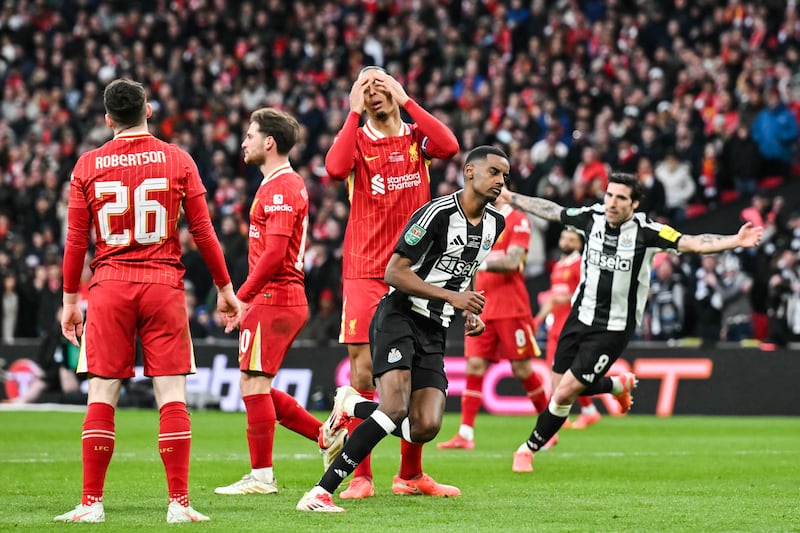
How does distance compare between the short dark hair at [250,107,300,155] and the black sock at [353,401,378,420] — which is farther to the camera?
the short dark hair at [250,107,300,155]

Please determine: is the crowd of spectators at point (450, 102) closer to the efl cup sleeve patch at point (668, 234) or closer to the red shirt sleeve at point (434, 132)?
the efl cup sleeve patch at point (668, 234)

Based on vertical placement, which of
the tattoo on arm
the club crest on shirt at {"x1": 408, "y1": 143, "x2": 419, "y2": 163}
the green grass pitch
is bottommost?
the green grass pitch

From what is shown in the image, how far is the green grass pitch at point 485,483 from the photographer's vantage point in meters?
7.52

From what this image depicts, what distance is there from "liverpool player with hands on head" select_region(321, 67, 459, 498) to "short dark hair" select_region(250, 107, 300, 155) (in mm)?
386

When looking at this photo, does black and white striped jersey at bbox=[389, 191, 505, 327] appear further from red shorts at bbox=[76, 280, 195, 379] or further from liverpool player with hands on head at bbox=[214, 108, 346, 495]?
red shorts at bbox=[76, 280, 195, 379]

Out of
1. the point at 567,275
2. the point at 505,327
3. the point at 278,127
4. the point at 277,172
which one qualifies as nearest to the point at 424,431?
the point at 277,172

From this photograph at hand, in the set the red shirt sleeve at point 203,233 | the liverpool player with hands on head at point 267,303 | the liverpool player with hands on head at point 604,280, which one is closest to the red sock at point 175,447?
the red shirt sleeve at point 203,233

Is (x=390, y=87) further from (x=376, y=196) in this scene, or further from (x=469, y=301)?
(x=469, y=301)

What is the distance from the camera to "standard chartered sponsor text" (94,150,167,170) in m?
7.55

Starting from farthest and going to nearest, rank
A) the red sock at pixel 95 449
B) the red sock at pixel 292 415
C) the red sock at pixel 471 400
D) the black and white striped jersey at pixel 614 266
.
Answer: the red sock at pixel 471 400 → the black and white striped jersey at pixel 614 266 → the red sock at pixel 292 415 → the red sock at pixel 95 449

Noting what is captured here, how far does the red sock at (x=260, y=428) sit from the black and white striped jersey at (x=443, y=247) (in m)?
1.42

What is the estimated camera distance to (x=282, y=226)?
29.3ft

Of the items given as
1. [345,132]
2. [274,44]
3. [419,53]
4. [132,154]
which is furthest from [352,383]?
[274,44]

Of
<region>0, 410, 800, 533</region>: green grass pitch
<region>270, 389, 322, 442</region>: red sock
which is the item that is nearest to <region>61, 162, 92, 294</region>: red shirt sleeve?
<region>0, 410, 800, 533</region>: green grass pitch
